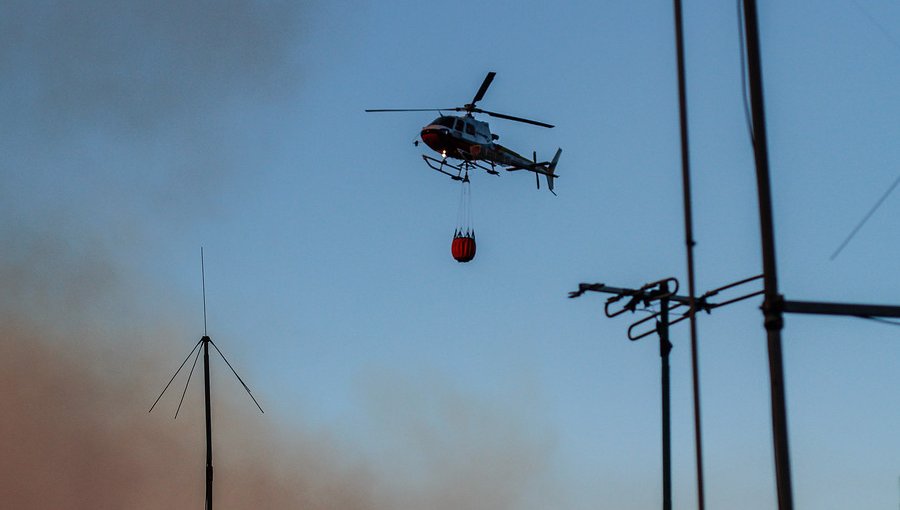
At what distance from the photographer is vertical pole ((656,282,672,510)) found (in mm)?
23500

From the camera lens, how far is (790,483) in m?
10.9

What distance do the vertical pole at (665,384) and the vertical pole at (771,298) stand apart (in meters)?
11.7

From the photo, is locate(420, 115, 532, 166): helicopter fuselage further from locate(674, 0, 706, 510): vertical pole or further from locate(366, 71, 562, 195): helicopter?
locate(674, 0, 706, 510): vertical pole

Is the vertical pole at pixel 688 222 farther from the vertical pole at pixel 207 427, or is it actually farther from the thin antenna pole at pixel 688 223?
the vertical pole at pixel 207 427

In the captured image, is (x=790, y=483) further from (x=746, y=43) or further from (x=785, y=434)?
(x=746, y=43)

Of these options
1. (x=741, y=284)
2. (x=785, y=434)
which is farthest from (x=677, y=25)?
(x=741, y=284)

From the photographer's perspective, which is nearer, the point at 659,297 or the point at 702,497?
the point at 702,497

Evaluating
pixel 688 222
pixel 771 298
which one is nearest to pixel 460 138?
pixel 688 222

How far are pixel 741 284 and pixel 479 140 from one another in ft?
126

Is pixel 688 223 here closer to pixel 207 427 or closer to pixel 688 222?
pixel 688 222

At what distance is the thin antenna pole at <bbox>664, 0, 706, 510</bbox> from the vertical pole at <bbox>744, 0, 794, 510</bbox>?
2.48 feet

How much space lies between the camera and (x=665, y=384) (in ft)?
77.7

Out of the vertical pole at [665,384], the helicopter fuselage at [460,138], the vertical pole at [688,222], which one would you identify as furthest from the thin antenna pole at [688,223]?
the helicopter fuselage at [460,138]

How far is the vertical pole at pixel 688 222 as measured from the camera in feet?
40.5
